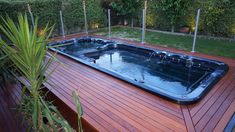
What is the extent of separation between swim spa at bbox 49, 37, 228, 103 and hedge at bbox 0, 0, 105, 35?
7.35 feet

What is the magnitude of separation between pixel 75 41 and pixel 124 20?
381cm

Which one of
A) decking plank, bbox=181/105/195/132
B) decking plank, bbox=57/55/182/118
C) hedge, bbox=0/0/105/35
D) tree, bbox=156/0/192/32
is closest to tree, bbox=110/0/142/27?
hedge, bbox=0/0/105/35

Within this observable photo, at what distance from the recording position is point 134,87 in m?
3.01

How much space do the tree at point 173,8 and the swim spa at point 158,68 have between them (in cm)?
263

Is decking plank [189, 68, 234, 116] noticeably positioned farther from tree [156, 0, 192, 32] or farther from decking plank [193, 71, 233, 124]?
tree [156, 0, 192, 32]

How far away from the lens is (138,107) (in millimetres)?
2463

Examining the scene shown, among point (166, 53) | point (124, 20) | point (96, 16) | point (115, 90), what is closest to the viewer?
point (115, 90)

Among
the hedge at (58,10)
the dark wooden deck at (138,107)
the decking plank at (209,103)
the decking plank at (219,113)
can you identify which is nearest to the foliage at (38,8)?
the hedge at (58,10)

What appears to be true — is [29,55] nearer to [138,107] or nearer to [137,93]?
[138,107]

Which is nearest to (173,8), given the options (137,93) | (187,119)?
(137,93)

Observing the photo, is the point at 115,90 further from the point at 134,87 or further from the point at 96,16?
the point at 96,16

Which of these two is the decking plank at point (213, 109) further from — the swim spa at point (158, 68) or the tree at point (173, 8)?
the tree at point (173, 8)

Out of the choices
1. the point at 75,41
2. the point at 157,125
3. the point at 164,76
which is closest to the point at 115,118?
the point at 157,125

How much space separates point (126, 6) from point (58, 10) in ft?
10.5
